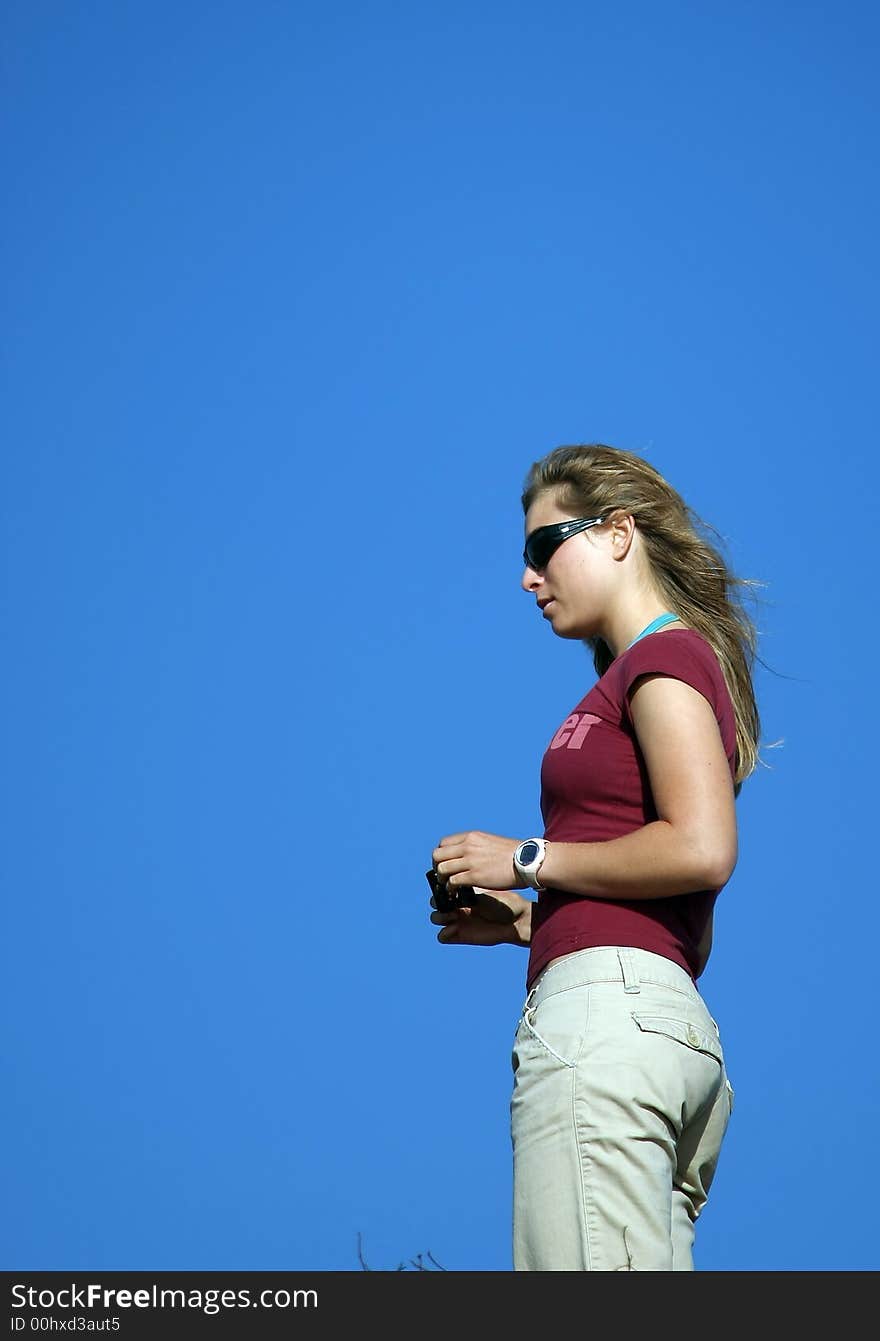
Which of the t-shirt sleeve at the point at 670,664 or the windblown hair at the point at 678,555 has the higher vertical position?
the windblown hair at the point at 678,555

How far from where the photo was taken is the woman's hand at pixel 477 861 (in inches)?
107

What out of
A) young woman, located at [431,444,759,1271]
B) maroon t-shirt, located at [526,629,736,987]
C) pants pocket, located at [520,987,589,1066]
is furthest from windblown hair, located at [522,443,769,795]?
pants pocket, located at [520,987,589,1066]

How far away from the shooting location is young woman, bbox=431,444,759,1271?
2.39 meters

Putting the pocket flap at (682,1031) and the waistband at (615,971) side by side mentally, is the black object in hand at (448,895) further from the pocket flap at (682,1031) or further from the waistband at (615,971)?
the pocket flap at (682,1031)

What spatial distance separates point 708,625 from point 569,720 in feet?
1.25

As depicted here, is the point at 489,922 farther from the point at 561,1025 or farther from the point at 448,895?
the point at 561,1025

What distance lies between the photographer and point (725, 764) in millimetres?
2594

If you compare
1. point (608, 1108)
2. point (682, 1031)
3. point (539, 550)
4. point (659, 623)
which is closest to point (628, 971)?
point (682, 1031)

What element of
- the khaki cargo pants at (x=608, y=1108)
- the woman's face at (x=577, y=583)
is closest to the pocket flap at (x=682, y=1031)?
the khaki cargo pants at (x=608, y=1108)

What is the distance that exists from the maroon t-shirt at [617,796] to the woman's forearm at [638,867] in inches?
2.1

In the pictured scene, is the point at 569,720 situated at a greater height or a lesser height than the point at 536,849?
greater

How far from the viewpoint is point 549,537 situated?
3066mm
